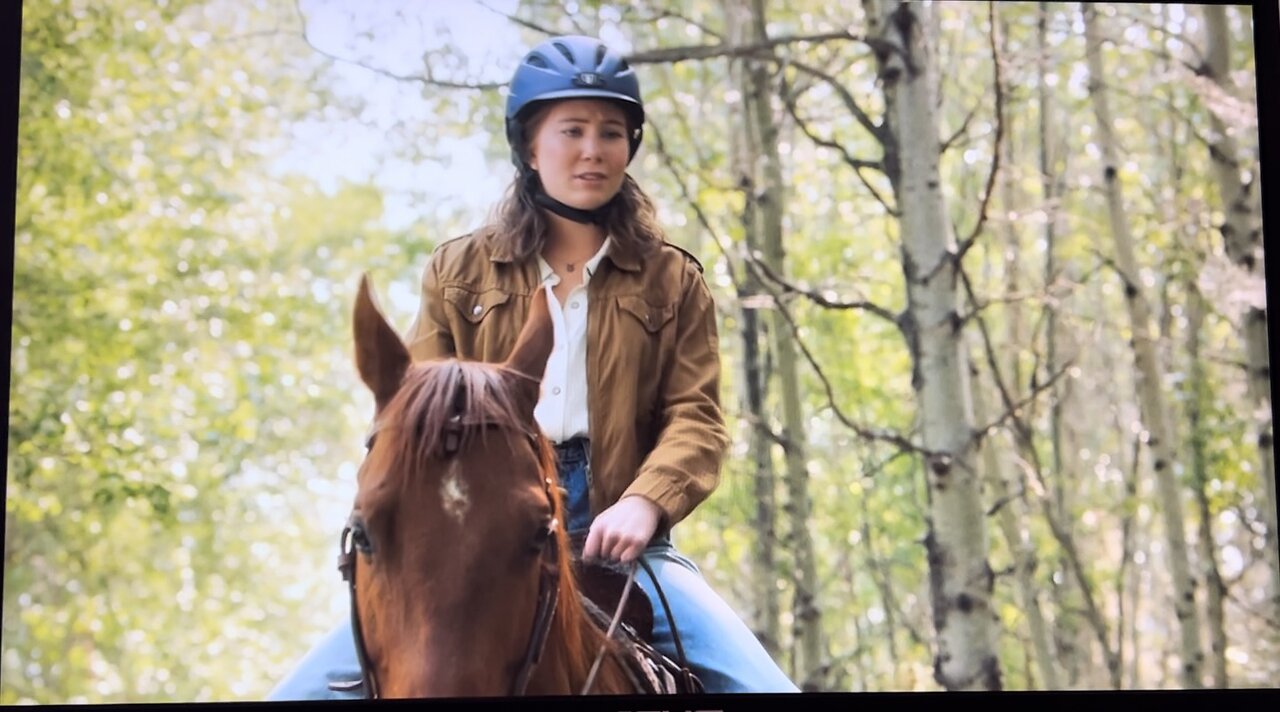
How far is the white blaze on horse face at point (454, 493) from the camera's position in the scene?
2676 millimetres

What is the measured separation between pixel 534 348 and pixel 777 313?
0.82 metres

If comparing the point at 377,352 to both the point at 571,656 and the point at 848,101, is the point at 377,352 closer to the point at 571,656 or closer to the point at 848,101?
the point at 571,656

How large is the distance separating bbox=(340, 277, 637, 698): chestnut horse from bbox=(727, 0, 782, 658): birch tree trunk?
0.68 meters

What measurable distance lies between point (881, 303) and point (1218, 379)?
994 millimetres

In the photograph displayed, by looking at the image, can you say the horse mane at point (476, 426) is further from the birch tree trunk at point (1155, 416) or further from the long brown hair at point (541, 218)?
the birch tree trunk at point (1155, 416)

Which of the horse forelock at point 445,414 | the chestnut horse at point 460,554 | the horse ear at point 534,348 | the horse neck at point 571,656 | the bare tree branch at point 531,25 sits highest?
the bare tree branch at point 531,25

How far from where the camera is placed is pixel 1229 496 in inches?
143

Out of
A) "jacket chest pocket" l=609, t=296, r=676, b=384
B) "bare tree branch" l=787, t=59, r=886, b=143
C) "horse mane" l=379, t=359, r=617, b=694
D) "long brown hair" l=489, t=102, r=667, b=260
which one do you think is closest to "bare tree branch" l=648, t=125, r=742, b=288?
"long brown hair" l=489, t=102, r=667, b=260

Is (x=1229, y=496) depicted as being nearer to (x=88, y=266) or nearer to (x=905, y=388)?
(x=905, y=388)

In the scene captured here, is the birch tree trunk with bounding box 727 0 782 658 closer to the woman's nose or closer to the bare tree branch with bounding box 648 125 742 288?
the bare tree branch with bounding box 648 125 742 288

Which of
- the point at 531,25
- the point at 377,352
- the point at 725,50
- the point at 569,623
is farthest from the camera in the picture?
the point at 725,50

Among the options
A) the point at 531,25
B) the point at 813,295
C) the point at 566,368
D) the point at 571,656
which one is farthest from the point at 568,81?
the point at 571,656

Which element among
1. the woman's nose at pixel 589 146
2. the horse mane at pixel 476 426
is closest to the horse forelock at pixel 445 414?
the horse mane at pixel 476 426

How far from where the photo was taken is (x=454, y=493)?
106 inches
